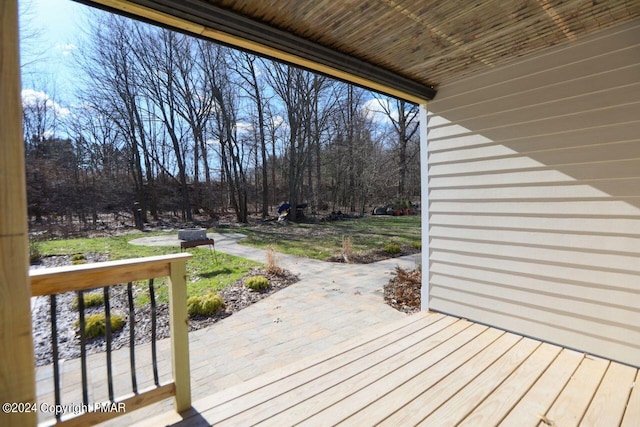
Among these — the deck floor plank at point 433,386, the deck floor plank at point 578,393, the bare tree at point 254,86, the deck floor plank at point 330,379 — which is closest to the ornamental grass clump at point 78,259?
the deck floor plank at point 330,379

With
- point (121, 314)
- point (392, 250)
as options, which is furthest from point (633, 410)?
point (392, 250)

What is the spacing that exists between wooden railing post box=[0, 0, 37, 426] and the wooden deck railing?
448 millimetres

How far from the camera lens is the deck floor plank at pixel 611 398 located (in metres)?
1.55

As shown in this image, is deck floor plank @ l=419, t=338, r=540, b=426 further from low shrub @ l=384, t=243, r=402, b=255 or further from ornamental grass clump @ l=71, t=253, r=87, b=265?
ornamental grass clump @ l=71, t=253, r=87, b=265

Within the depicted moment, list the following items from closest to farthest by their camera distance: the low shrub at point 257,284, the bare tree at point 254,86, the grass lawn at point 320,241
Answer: the low shrub at point 257,284 < the grass lawn at point 320,241 < the bare tree at point 254,86

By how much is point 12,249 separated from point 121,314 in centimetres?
378

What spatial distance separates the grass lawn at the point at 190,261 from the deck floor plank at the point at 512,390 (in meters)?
3.77

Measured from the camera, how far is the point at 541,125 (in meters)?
2.30

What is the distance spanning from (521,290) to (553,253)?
39cm

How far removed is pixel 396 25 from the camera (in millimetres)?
1787

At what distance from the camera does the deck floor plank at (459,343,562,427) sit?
5.16 ft

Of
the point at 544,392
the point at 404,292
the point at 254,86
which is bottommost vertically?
the point at 404,292

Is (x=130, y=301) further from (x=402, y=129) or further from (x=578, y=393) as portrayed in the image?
(x=402, y=129)

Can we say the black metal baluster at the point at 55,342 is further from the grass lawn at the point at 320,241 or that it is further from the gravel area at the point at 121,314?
the grass lawn at the point at 320,241
